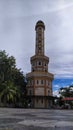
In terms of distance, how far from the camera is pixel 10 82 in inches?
2418

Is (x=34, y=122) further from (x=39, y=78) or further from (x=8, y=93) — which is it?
(x=39, y=78)

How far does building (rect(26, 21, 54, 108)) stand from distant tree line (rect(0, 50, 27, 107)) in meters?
2.21

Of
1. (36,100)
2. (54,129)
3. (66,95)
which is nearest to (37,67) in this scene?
(36,100)

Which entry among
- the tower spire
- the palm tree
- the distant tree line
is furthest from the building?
the palm tree

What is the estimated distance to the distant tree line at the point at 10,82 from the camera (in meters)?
59.3

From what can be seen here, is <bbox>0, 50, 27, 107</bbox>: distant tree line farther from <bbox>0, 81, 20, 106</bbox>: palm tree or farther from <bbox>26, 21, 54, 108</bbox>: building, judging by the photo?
<bbox>26, 21, 54, 108</bbox>: building

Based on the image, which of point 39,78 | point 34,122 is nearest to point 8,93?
point 39,78

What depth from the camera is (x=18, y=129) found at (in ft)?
32.9

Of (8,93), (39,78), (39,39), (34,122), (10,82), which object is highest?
(39,39)

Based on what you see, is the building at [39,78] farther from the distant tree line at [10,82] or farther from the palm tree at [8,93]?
the palm tree at [8,93]

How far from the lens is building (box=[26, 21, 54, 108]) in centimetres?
6812

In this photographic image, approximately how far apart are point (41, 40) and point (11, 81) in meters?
16.2

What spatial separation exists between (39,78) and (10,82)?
10.6 metres

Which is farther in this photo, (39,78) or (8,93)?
(39,78)
